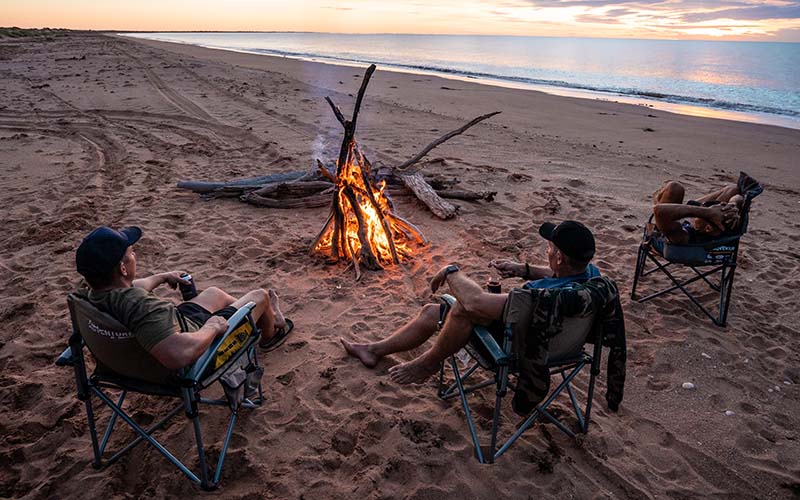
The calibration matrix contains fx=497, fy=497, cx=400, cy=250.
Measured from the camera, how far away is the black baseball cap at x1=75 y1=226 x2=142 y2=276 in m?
2.48

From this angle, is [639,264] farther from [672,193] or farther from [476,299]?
[476,299]

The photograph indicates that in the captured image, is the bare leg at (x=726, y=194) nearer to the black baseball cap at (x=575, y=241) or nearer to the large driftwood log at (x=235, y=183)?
the black baseball cap at (x=575, y=241)

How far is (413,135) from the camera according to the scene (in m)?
12.5

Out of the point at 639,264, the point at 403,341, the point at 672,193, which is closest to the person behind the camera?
the point at 403,341

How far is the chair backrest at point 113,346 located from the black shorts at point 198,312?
0.54m

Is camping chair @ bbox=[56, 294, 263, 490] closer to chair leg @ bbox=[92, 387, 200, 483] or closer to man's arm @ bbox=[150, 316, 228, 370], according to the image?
chair leg @ bbox=[92, 387, 200, 483]

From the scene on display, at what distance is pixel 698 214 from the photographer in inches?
174

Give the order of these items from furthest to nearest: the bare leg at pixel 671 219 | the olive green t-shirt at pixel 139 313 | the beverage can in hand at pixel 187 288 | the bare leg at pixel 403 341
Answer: the bare leg at pixel 671 219, the bare leg at pixel 403 341, the beverage can in hand at pixel 187 288, the olive green t-shirt at pixel 139 313

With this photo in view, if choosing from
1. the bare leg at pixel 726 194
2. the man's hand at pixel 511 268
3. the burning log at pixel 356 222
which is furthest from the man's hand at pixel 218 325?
the bare leg at pixel 726 194

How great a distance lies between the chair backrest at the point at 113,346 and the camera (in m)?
2.49

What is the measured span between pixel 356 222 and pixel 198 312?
2.59 metres

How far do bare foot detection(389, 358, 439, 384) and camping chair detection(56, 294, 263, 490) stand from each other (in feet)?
3.52

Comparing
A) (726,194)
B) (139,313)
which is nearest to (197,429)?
(139,313)

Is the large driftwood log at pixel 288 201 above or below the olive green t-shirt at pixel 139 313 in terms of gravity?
below
